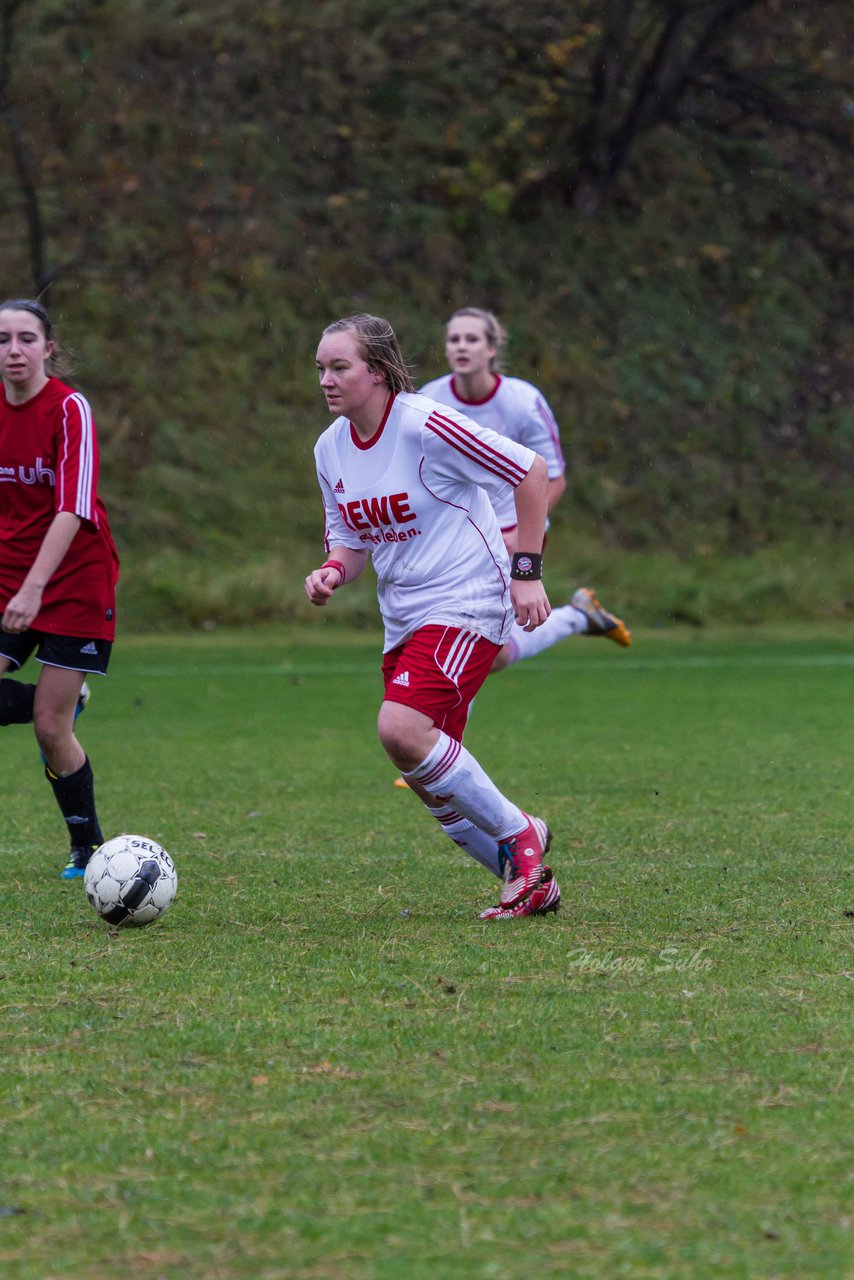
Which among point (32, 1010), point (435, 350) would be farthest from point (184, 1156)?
point (435, 350)

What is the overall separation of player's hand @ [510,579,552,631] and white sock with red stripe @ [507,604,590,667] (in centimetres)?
352

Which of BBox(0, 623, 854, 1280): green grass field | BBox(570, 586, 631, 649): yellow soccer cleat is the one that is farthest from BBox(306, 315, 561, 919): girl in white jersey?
BBox(570, 586, 631, 649): yellow soccer cleat

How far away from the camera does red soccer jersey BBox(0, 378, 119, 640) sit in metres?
5.29

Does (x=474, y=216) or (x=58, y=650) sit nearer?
(x=58, y=650)

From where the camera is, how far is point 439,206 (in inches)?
829

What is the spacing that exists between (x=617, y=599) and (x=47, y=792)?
1104 centimetres

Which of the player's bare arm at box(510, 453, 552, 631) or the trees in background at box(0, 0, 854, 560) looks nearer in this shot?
the player's bare arm at box(510, 453, 552, 631)

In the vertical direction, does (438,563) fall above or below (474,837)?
above

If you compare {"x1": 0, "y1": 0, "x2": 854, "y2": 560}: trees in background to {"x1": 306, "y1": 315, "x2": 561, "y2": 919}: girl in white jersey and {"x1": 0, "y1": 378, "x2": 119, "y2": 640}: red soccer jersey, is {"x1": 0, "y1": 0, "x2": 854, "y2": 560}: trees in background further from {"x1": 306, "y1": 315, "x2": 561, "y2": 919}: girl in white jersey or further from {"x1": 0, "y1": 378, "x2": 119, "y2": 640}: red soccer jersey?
{"x1": 306, "y1": 315, "x2": 561, "y2": 919}: girl in white jersey

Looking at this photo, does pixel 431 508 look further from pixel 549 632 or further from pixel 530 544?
pixel 549 632

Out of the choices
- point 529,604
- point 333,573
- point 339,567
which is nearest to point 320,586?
point 333,573

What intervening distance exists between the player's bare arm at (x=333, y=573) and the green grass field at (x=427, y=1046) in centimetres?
94

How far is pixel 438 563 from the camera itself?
4793 mm

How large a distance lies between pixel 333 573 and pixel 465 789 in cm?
73
